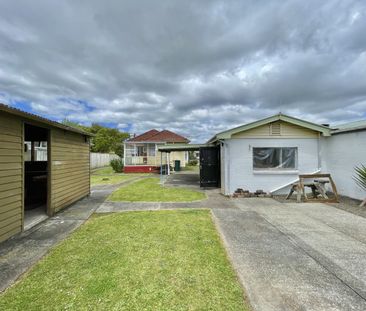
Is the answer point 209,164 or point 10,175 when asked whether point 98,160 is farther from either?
point 10,175

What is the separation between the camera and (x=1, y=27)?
7.25 metres

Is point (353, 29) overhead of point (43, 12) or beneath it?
overhead

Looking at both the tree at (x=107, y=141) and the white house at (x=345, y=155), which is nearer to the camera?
the white house at (x=345, y=155)

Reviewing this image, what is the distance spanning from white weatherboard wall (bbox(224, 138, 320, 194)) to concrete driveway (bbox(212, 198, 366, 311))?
10.1 ft

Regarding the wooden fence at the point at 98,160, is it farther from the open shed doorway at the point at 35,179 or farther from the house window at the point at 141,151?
the open shed doorway at the point at 35,179

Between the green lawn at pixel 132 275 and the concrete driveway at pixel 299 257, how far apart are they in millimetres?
373

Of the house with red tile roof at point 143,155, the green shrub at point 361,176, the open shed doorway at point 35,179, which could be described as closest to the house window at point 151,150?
the house with red tile roof at point 143,155

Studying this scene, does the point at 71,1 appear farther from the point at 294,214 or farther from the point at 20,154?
the point at 294,214

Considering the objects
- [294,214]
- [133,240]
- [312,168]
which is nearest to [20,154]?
[133,240]

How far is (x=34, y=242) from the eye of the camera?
4395 millimetres

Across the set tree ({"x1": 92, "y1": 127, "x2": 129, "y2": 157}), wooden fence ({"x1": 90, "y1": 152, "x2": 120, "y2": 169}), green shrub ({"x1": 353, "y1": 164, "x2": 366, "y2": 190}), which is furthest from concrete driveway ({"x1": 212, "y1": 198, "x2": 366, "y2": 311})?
tree ({"x1": 92, "y1": 127, "x2": 129, "y2": 157})

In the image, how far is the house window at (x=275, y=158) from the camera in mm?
9953

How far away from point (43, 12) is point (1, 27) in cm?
206

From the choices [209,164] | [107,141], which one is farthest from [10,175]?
[107,141]
